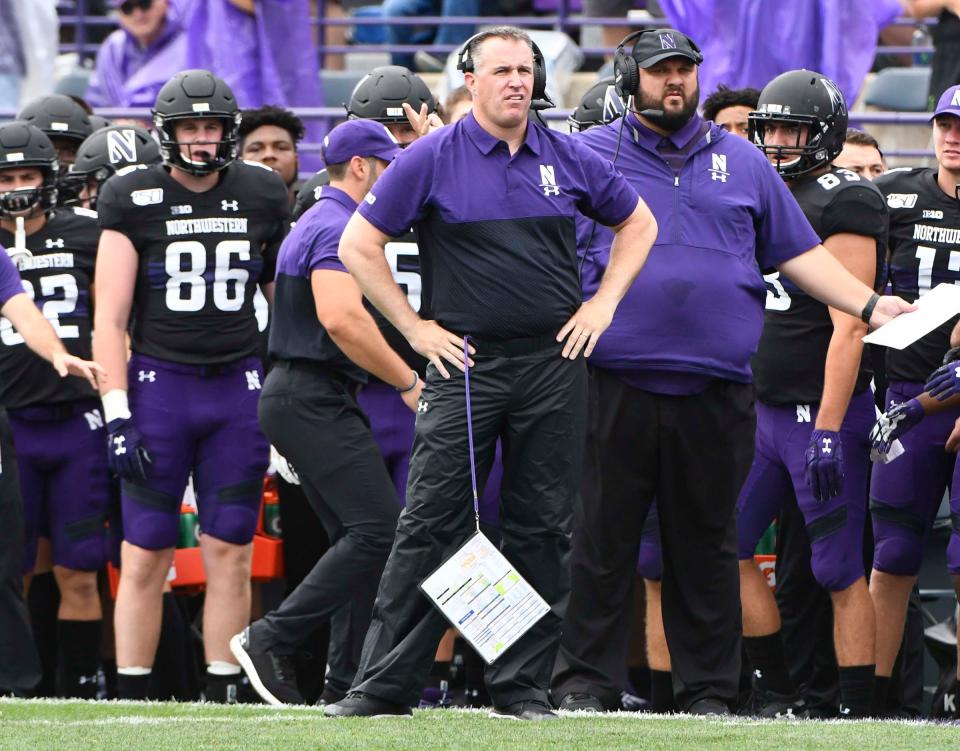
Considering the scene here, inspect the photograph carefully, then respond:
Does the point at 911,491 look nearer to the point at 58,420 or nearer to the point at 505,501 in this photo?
the point at 505,501

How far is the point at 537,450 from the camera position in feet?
18.4

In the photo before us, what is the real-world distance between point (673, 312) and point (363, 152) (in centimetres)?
153

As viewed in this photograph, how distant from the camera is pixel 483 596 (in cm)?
546

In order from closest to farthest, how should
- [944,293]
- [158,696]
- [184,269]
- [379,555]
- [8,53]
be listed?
[944,293] → [379,555] → [184,269] → [158,696] → [8,53]

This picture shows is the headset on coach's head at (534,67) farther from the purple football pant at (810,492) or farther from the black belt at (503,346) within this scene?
the purple football pant at (810,492)

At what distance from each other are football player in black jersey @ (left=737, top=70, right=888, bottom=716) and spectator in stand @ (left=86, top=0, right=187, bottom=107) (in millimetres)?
5148

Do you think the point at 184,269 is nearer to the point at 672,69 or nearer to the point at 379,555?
the point at 379,555

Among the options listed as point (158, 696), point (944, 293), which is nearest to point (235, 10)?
point (158, 696)

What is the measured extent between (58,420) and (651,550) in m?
2.47

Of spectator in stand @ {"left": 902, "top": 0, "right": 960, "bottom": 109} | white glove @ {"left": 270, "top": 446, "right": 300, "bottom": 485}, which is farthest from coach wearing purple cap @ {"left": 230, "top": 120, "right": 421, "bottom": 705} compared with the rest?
spectator in stand @ {"left": 902, "top": 0, "right": 960, "bottom": 109}

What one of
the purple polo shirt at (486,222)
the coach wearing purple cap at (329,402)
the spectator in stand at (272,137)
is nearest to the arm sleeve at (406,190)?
the purple polo shirt at (486,222)

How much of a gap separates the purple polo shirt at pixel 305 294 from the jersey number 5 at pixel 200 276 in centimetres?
34

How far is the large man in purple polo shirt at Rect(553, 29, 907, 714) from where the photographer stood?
6.10m

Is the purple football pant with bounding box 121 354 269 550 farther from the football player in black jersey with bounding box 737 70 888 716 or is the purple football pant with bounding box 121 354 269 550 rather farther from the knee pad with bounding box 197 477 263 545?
the football player in black jersey with bounding box 737 70 888 716
